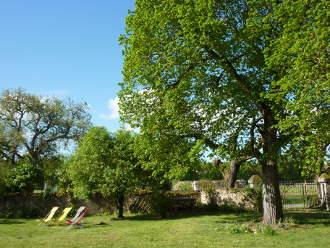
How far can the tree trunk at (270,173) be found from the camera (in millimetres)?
19703

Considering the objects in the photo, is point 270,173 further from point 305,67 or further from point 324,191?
point 324,191

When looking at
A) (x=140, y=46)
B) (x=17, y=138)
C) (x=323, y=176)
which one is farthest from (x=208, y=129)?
(x=17, y=138)

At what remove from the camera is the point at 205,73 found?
19266 mm

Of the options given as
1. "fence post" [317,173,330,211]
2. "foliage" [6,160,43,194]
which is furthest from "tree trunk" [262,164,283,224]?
"foliage" [6,160,43,194]

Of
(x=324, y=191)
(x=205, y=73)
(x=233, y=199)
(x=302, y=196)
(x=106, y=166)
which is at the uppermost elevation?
(x=205, y=73)

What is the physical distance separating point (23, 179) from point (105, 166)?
873 centimetres

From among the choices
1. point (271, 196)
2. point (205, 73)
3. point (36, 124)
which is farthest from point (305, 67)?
point (36, 124)

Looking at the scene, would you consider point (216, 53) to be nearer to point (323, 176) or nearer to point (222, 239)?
point (222, 239)

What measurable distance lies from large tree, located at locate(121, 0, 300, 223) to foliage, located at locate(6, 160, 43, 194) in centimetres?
1533

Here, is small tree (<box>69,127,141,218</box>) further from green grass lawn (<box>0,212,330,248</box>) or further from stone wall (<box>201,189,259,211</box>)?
stone wall (<box>201,189,259,211</box>)

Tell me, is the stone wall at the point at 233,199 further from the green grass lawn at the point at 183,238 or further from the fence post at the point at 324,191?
the green grass lawn at the point at 183,238

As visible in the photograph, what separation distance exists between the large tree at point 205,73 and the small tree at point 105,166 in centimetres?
649

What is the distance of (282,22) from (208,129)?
537 centimetres

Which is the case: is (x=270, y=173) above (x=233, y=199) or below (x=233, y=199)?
above
